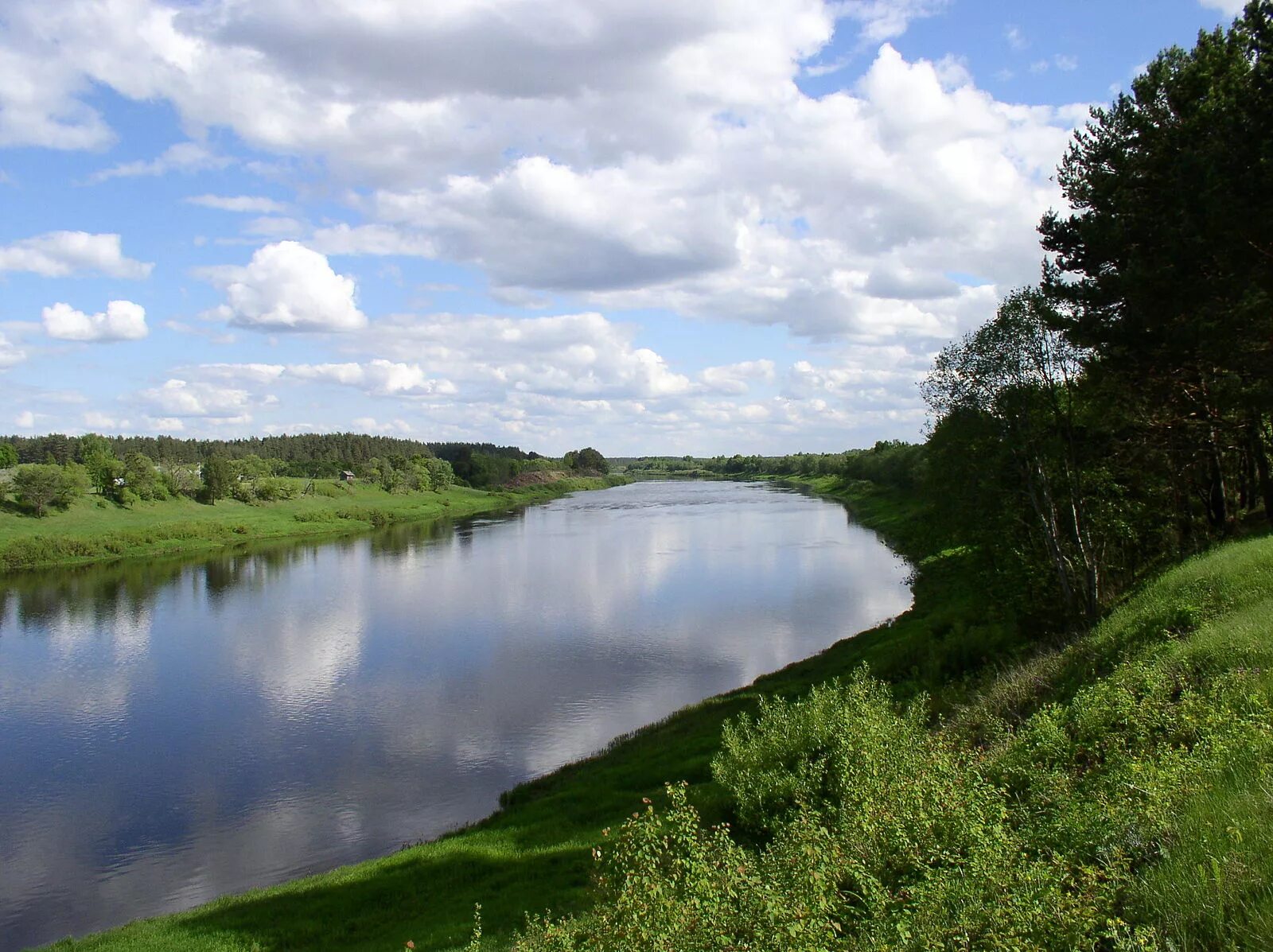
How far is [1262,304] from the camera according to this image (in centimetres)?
1480

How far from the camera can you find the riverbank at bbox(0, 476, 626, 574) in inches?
2431

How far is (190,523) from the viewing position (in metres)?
74.1

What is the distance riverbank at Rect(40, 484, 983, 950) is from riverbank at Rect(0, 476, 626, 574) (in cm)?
5798

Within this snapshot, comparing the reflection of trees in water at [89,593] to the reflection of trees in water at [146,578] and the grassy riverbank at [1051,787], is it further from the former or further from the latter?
the grassy riverbank at [1051,787]

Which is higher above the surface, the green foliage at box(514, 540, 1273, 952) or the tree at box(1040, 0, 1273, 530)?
the tree at box(1040, 0, 1273, 530)

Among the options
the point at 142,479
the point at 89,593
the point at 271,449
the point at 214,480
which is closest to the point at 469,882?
the point at 89,593

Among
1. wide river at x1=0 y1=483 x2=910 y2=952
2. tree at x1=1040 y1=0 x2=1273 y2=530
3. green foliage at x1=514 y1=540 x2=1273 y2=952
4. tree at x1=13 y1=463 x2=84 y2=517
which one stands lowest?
wide river at x1=0 y1=483 x2=910 y2=952

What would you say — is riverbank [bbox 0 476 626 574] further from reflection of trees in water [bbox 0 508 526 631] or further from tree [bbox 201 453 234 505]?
reflection of trees in water [bbox 0 508 526 631]

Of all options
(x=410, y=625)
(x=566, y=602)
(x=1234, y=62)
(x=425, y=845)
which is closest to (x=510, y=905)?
(x=425, y=845)

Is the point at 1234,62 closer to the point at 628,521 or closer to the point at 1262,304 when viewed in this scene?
the point at 1262,304

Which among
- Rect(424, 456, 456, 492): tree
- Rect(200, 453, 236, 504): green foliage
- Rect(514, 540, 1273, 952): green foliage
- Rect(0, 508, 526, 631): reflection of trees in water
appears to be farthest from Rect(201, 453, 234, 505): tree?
Rect(514, 540, 1273, 952): green foliage

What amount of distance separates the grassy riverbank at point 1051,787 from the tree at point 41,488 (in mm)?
70443

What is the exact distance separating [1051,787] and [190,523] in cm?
8110

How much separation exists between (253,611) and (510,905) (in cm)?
3586
